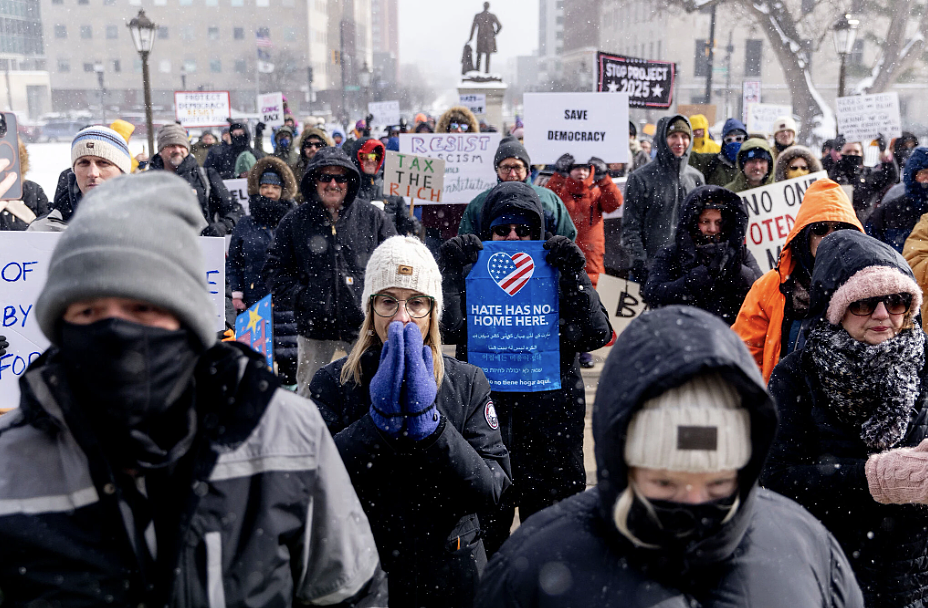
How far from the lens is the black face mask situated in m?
1.37

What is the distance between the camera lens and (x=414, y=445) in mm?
2244

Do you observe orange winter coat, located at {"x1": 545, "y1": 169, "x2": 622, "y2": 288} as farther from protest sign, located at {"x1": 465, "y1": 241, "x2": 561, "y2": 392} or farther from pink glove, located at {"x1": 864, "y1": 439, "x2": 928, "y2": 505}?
pink glove, located at {"x1": 864, "y1": 439, "x2": 928, "y2": 505}

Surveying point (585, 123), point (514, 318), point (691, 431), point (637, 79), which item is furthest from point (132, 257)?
point (637, 79)

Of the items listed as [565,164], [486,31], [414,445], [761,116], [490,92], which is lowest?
[414,445]

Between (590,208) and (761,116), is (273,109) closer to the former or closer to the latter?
(761,116)

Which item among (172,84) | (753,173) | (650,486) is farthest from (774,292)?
(172,84)

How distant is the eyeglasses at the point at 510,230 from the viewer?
150 inches

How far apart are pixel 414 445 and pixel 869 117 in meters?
11.4

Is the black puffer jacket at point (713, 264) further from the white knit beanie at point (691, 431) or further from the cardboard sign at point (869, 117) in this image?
the cardboard sign at point (869, 117)

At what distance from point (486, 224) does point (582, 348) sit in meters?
0.73

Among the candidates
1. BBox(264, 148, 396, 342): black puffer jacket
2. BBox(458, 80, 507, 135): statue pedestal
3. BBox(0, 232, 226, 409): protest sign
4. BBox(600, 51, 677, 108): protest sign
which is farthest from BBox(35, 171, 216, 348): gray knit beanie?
BBox(458, 80, 507, 135): statue pedestal

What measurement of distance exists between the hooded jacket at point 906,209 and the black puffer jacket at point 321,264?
3.91 metres

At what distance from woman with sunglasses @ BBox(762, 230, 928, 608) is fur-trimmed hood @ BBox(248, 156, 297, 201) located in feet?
14.8

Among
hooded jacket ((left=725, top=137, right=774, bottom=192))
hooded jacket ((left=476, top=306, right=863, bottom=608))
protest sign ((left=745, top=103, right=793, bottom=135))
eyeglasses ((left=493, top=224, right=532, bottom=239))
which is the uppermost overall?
protest sign ((left=745, top=103, right=793, bottom=135))
